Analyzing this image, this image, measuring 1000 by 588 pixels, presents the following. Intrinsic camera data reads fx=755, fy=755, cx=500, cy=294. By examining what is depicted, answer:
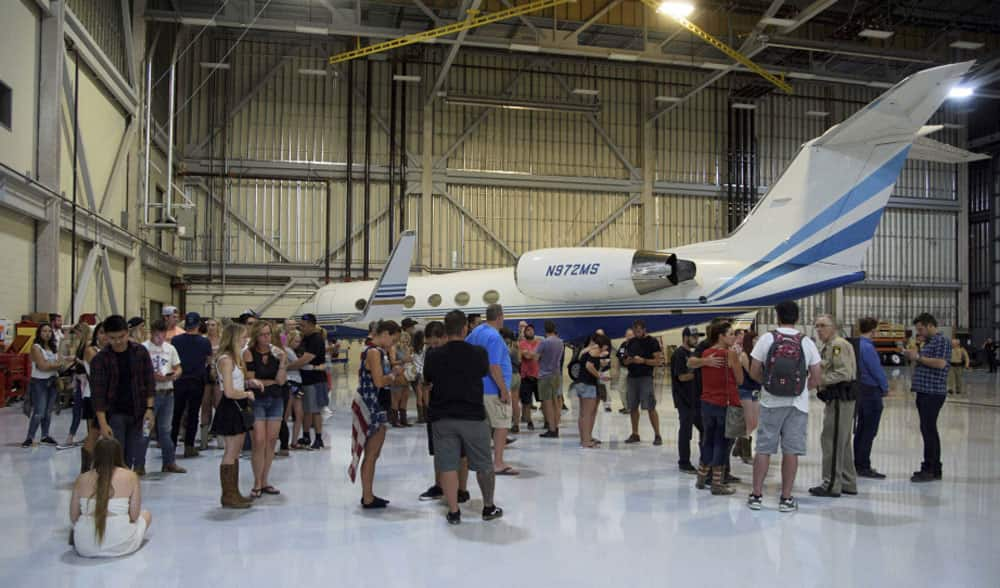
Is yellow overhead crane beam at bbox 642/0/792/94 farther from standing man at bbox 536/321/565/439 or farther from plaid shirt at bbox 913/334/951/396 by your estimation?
plaid shirt at bbox 913/334/951/396

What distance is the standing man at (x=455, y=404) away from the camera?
589cm

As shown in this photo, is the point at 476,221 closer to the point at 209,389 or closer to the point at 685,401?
the point at 209,389

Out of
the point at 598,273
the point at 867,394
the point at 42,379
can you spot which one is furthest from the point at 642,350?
the point at 42,379

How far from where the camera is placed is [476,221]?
94.9 feet

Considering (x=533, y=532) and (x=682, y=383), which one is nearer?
(x=533, y=532)

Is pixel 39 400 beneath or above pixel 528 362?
beneath

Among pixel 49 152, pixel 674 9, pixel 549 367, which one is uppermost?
pixel 674 9

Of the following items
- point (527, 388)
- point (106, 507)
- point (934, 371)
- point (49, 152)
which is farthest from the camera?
point (49, 152)

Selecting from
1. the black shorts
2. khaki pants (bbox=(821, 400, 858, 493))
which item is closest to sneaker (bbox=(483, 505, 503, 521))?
khaki pants (bbox=(821, 400, 858, 493))

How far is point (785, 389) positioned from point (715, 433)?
1215 mm

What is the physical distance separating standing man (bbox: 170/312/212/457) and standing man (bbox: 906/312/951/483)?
7811 mm

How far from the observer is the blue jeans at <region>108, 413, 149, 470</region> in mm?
6652

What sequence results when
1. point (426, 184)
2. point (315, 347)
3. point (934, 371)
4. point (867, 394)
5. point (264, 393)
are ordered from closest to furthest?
point (264, 393)
point (934, 371)
point (867, 394)
point (315, 347)
point (426, 184)

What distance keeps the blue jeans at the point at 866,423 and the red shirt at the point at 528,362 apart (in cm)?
463
